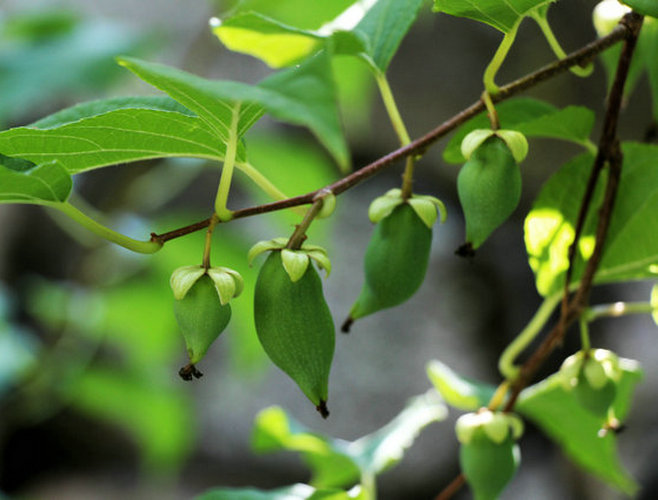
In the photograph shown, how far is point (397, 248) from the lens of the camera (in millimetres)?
312

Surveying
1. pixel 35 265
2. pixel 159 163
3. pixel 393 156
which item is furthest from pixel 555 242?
pixel 35 265

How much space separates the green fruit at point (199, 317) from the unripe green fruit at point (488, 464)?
0.18m

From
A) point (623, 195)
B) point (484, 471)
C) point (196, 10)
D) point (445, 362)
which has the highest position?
point (623, 195)

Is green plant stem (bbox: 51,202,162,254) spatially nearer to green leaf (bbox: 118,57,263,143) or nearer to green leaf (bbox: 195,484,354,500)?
green leaf (bbox: 118,57,263,143)

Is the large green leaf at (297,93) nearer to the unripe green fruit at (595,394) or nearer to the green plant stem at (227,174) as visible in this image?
the green plant stem at (227,174)

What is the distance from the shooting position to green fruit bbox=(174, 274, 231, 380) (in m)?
0.26

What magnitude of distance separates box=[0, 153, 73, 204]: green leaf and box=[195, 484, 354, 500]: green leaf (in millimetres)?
200

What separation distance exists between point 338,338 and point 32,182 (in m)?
1.17

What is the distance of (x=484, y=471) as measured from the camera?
1.26ft

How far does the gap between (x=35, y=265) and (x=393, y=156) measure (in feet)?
4.89

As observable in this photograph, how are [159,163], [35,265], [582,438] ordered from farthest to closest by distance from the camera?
[35,265] < [159,163] < [582,438]

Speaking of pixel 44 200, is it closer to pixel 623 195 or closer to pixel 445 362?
pixel 623 195

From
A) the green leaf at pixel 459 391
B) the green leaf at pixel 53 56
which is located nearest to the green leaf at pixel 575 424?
the green leaf at pixel 459 391

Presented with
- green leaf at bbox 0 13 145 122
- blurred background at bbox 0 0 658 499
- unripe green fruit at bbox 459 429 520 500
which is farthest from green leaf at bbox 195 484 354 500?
blurred background at bbox 0 0 658 499
